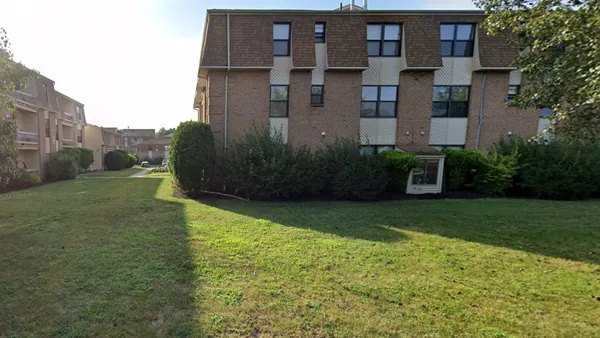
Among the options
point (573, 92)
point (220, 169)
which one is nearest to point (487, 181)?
point (573, 92)

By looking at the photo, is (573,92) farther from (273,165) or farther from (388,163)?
(273,165)

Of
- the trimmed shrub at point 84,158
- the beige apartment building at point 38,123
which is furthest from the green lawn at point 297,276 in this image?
the trimmed shrub at point 84,158

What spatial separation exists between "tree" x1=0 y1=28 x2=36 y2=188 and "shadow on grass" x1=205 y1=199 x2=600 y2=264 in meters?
5.17

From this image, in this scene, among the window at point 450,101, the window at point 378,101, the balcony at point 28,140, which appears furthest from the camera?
the balcony at point 28,140

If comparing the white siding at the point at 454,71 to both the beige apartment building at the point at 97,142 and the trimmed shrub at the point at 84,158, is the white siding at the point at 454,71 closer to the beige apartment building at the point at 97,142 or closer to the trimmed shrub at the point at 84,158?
the trimmed shrub at the point at 84,158

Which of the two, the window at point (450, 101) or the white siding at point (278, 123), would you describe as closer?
the white siding at point (278, 123)

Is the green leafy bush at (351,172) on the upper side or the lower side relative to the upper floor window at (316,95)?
lower

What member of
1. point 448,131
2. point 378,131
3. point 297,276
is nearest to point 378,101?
point 378,131

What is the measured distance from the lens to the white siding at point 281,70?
39.8ft

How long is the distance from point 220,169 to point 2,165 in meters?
5.95

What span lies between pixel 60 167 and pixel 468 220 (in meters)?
24.2

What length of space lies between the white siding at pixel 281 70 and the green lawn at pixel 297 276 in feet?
23.7

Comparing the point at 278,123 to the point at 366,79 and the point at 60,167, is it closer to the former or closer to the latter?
the point at 366,79

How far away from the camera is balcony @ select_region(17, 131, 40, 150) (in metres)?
16.6
